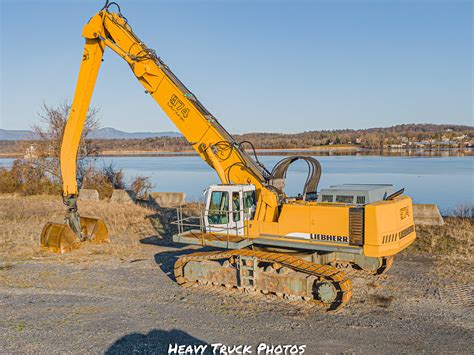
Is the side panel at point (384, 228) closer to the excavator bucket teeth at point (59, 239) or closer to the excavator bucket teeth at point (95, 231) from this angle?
the excavator bucket teeth at point (59, 239)

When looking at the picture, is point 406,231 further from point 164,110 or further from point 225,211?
point 164,110

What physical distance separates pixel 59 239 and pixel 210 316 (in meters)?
7.39

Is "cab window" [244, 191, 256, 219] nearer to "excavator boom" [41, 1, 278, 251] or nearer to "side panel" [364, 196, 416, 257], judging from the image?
"excavator boom" [41, 1, 278, 251]

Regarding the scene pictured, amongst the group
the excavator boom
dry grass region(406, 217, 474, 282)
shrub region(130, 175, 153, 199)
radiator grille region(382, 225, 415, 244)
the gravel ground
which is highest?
the excavator boom

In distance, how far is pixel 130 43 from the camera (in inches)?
498

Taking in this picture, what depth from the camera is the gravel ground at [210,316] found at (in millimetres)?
7684

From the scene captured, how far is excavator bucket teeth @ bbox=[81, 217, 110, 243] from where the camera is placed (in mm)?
15656

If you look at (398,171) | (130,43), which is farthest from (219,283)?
(398,171)

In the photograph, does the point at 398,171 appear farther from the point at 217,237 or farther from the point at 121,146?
the point at 121,146

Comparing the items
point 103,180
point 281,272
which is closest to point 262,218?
point 281,272

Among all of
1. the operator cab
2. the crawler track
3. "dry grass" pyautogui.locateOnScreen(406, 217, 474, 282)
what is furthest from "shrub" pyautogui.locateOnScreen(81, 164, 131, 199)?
the crawler track

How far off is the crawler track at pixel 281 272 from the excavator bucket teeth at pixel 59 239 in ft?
16.7

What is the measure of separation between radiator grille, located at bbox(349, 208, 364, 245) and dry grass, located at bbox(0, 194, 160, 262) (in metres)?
7.61

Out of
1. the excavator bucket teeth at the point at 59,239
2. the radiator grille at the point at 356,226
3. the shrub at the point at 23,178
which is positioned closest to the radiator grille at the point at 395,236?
the radiator grille at the point at 356,226
